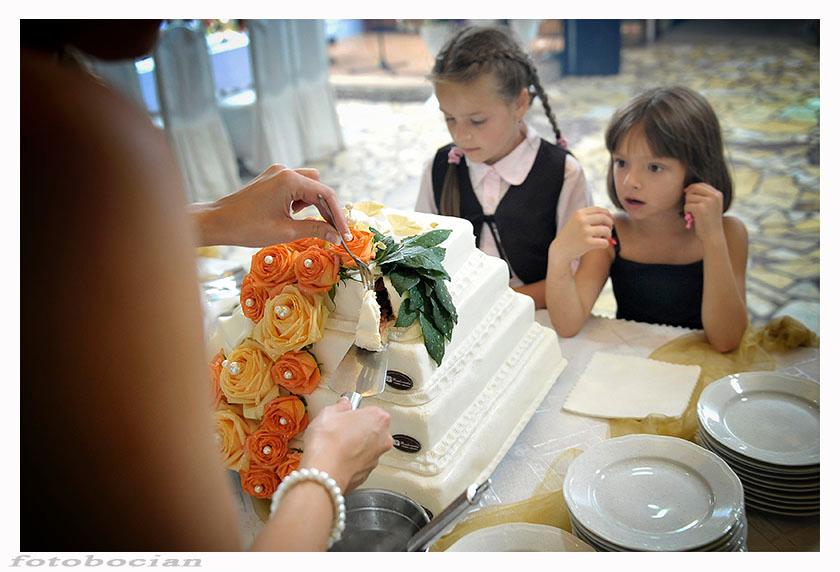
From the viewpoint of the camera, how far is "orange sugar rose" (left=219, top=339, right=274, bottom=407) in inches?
48.3

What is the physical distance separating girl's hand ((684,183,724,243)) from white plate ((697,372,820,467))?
12.7 inches

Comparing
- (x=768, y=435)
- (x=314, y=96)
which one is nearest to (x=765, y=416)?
(x=768, y=435)

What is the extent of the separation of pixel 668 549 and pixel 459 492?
1.01 ft

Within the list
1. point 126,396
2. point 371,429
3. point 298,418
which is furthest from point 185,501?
point 298,418

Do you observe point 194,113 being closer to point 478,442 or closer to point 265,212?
point 265,212

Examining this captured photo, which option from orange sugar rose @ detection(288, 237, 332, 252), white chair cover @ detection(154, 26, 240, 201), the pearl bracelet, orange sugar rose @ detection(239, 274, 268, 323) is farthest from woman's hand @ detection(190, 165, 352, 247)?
white chair cover @ detection(154, 26, 240, 201)

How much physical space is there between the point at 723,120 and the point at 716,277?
1962mm

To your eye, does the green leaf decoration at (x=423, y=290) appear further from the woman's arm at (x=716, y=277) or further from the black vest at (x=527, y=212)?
the woman's arm at (x=716, y=277)

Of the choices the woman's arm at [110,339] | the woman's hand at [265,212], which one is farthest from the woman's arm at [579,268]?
the woman's arm at [110,339]

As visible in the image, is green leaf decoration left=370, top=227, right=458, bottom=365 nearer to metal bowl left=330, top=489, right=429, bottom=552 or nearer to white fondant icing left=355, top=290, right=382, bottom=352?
white fondant icing left=355, top=290, right=382, bottom=352

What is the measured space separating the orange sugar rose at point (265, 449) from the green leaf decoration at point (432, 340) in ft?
0.91

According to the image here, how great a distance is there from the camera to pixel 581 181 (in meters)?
1.71

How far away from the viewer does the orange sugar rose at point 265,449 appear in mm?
1239

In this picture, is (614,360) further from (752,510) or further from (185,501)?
(185,501)
